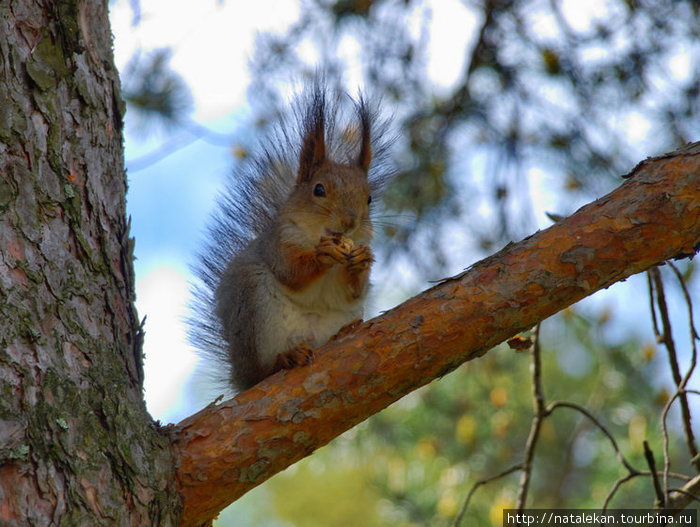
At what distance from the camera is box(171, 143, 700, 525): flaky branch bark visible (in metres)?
1.24

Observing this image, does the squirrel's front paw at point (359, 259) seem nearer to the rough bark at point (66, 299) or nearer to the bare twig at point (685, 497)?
the rough bark at point (66, 299)

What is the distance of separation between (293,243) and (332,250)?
132 millimetres

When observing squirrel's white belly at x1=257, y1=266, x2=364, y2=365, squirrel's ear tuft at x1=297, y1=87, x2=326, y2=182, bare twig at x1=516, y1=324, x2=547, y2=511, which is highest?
squirrel's ear tuft at x1=297, y1=87, x2=326, y2=182

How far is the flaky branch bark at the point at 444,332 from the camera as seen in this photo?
1.24m

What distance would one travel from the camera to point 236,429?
125 cm

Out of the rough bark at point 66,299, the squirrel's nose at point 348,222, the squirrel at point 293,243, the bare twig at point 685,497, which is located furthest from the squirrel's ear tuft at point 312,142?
the bare twig at point 685,497

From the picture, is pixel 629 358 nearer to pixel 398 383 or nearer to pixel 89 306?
pixel 398 383

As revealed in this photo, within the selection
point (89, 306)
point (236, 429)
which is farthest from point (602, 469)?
point (89, 306)

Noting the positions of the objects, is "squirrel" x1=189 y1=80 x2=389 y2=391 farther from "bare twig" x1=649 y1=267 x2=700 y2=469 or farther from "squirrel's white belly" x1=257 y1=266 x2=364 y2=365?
"bare twig" x1=649 y1=267 x2=700 y2=469

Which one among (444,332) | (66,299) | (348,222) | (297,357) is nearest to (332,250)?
(348,222)

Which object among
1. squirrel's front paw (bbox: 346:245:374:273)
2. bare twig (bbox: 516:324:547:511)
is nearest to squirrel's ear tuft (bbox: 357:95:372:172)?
squirrel's front paw (bbox: 346:245:374:273)

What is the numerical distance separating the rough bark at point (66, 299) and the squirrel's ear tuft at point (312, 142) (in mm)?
654

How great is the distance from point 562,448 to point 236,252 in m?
1.67

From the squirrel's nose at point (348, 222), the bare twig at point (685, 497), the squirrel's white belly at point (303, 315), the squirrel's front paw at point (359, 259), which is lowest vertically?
the bare twig at point (685, 497)
